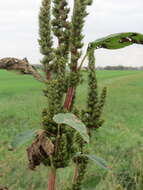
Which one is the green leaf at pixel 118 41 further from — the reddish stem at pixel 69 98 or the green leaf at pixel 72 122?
the green leaf at pixel 72 122

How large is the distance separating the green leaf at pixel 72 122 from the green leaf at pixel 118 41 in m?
0.33

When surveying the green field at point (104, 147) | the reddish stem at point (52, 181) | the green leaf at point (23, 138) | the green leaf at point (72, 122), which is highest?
the green leaf at point (72, 122)

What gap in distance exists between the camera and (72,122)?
3.40 ft

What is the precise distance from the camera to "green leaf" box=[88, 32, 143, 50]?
1.29 meters

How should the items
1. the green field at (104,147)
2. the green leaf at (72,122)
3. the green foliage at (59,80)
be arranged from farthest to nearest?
1. the green field at (104,147)
2. the green foliage at (59,80)
3. the green leaf at (72,122)

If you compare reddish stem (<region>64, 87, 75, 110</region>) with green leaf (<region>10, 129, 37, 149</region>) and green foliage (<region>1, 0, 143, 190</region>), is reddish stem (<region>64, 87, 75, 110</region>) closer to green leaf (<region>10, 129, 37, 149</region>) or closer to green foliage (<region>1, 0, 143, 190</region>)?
green foliage (<region>1, 0, 143, 190</region>)

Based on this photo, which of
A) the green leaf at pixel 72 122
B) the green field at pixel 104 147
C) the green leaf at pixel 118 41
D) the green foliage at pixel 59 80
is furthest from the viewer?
the green field at pixel 104 147

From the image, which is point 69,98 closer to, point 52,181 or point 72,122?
point 72,122

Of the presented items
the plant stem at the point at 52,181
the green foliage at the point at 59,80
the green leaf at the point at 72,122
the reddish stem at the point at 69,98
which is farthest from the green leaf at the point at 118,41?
the plant stem at the point at 52,181

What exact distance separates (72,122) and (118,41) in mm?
459

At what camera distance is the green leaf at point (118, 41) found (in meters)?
1.29

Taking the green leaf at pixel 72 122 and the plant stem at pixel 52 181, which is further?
the plant stem at pixel 52 181

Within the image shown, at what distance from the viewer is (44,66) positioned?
1213 millimetres

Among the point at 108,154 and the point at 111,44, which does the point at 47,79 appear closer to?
the point at 111,44
